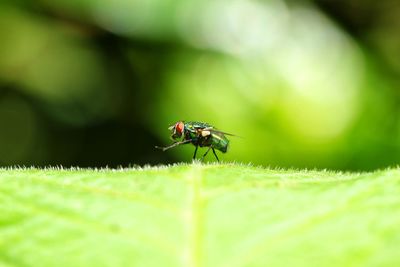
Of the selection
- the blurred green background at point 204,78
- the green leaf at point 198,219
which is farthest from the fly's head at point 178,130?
the green leaf at point 198,219

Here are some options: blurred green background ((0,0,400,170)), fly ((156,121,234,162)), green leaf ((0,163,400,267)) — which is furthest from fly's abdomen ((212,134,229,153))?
green leaf ((0,163,400,267))

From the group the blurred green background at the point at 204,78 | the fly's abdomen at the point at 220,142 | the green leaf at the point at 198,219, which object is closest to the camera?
the green leaf at the point at 198,219

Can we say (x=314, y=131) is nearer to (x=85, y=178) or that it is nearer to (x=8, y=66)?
(x=8, y=66)

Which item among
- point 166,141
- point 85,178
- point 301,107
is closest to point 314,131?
point 301,107

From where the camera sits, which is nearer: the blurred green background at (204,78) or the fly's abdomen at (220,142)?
the fly's abdomen at (220,142)

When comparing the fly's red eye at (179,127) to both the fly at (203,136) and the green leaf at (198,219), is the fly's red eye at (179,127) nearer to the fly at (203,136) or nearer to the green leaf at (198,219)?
the fly at (203,136)

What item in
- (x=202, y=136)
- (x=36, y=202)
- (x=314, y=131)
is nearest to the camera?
(x=36, y=202)
